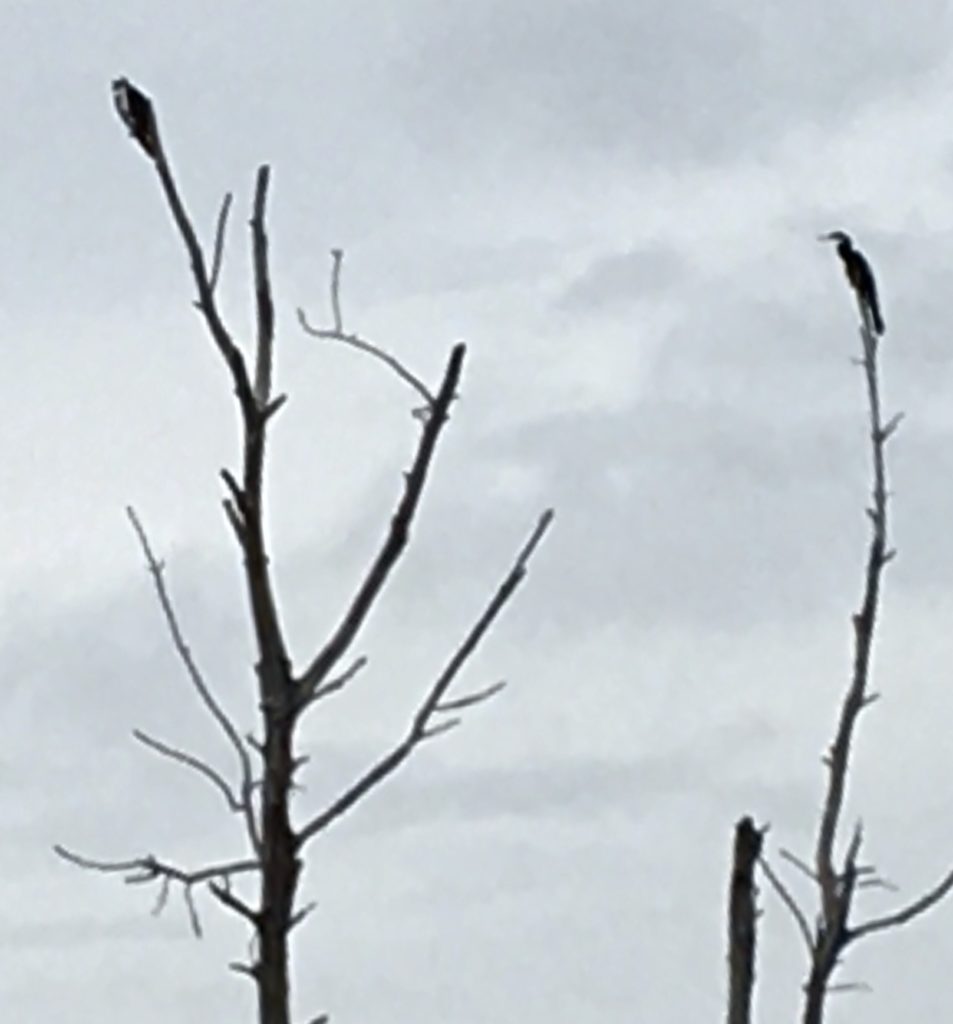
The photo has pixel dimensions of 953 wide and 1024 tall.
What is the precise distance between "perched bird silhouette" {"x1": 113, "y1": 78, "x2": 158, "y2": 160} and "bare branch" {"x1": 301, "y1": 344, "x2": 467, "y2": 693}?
27.6 inches

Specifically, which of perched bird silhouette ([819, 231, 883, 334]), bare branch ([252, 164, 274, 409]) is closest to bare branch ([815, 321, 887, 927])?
perched bird silhouette ([819, 231, 883, 334])

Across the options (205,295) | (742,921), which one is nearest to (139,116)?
(205,295)

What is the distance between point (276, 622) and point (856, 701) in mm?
12694

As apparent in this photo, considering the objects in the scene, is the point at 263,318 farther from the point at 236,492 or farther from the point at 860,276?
the point at 860,276

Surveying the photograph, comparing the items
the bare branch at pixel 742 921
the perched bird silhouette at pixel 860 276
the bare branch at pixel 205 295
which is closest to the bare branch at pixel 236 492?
the bare branch at pixel 205 295

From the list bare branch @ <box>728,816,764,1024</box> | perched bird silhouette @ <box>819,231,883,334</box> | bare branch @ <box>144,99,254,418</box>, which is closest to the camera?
bare branch @ <box>144,99,254,418</box>

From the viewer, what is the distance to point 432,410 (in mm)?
4410

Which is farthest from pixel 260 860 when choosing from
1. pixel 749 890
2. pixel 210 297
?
pixel 749 890

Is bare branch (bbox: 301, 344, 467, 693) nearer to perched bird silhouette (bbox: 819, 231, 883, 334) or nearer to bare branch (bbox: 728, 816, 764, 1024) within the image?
bare branch (bbox: 728, 816, 764, 1024)

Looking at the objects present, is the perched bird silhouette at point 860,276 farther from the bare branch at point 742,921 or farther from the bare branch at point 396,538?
the bare branch at point 396,538

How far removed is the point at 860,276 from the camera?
17.5 meters

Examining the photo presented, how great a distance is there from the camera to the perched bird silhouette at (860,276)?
17031 mm

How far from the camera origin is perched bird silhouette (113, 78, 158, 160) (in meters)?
4.34

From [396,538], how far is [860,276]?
13545 mm
